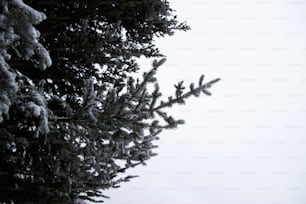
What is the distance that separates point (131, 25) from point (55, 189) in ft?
12.2

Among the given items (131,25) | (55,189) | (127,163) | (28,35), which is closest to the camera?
(28,35)

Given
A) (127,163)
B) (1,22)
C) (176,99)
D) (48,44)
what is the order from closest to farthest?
(1,22) → (176,99) → (127,163) → (48,44)

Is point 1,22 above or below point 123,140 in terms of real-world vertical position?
above

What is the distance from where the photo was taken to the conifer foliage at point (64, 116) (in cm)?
286

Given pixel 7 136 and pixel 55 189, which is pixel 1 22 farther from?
pixel 55 189

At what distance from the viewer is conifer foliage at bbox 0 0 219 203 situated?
9.37 feet

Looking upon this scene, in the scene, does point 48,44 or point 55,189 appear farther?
point 48,44

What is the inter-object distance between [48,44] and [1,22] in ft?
7.51

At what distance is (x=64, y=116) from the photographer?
165 inches

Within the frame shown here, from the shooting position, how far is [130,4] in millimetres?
5270

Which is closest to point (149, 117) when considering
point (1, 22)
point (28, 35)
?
point (28, 35)

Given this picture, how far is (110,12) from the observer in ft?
16.7

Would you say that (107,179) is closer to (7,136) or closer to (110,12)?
(7,136)

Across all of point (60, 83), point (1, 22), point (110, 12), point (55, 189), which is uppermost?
point (110, 12)
